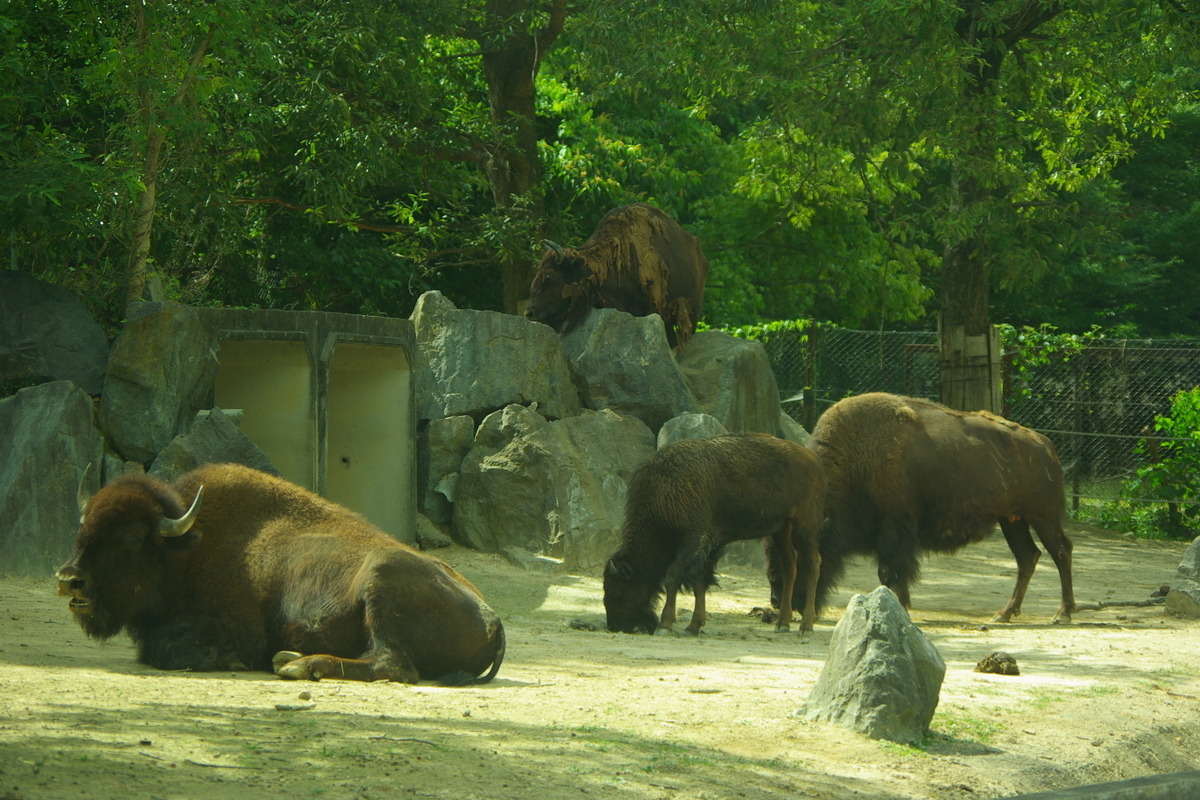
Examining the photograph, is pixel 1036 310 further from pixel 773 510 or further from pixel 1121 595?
pixel 773 510

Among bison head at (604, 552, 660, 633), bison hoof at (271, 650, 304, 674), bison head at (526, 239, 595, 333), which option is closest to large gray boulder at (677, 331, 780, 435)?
bison head at (526, 239, 595, 333)

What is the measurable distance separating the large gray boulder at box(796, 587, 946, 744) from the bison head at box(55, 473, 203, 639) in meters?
2.97

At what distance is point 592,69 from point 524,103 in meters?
1.47

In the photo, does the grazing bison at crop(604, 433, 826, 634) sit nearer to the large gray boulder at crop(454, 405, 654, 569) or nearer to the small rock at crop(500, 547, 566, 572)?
the small rock at crop(500, 547, 566, 572)

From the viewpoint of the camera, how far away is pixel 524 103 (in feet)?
52.5

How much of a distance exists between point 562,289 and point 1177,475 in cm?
827

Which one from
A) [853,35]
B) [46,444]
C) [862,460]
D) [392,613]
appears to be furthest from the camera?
[853,35]

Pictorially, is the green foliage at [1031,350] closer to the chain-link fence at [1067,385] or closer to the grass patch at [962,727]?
the chain-link fence at [1067,385]

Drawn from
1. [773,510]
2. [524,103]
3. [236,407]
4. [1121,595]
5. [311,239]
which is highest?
[524,103]

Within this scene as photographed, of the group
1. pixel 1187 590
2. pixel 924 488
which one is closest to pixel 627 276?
pixel 924 488

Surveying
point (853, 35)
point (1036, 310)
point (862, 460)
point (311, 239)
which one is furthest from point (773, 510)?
point (1036, 310)

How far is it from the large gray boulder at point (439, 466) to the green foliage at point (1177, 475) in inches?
355

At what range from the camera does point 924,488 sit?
10484 millimetres

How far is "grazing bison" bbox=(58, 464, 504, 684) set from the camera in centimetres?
563
